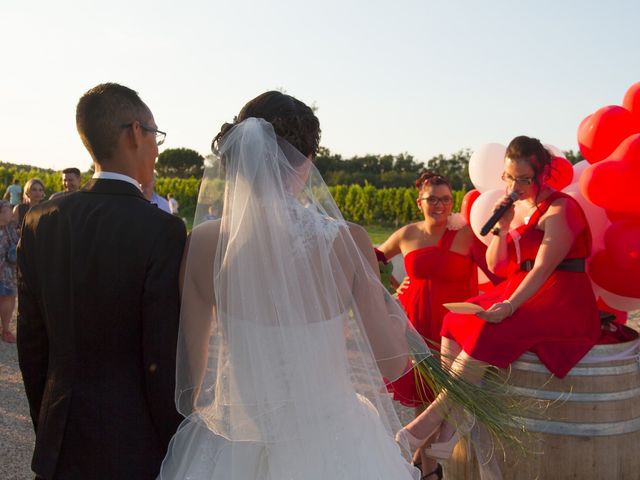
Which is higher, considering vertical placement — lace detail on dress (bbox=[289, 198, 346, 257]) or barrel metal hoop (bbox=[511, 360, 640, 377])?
lace detail on dress (bbox=[289, 198, 346, 257])

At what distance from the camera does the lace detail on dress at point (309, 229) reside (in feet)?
6.72

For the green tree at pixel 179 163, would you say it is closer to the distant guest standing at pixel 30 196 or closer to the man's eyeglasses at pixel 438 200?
the distant guest standing at pixel 30 196

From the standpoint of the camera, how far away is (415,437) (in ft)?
11.3

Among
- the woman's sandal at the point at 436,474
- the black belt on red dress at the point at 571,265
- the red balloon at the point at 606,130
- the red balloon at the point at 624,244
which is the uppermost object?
the red balloon at the point at 606,130

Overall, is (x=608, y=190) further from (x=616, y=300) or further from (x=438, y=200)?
(x=438, y=200)

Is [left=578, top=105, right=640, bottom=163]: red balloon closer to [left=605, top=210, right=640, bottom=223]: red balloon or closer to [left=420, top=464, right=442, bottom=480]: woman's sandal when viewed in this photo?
[left=605, top=210, right=640, bottom=223]: red balloon

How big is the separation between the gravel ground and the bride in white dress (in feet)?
9.65

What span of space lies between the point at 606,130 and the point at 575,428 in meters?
1.96

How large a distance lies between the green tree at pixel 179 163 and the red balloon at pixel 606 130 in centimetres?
7167

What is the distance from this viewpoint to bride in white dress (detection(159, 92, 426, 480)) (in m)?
2.03

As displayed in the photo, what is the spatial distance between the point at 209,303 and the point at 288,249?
32 cm

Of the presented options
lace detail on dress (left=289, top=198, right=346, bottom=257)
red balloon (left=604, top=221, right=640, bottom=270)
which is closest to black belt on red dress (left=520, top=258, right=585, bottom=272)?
red balloon (left=604, top=221, right=640, bottom=270)

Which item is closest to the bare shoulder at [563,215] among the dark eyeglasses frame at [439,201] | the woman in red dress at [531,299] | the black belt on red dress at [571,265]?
the woman in red dress at [531,299]

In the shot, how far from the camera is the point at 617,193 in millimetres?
3799
